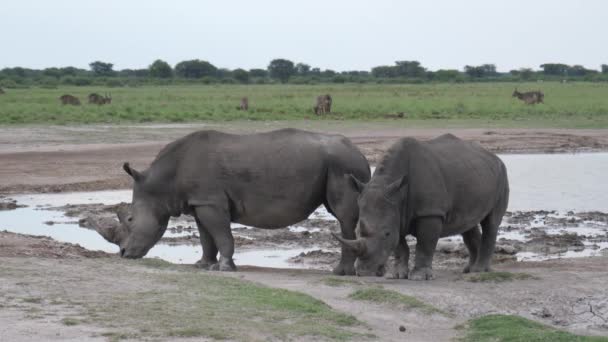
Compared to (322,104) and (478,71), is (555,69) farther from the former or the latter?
(322,104)

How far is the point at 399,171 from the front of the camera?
1079cm

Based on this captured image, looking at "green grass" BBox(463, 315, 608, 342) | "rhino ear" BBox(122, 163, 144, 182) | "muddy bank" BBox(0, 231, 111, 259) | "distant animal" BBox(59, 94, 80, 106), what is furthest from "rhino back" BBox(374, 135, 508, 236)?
"distant animal" BBox(59, 94, 80, 106)

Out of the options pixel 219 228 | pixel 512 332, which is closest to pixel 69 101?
pixel 219 228

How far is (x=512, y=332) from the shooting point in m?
7.99

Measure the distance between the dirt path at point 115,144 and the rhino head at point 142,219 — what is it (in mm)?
6536

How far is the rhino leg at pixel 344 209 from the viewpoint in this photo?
11.3 metres

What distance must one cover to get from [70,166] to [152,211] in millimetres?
10782

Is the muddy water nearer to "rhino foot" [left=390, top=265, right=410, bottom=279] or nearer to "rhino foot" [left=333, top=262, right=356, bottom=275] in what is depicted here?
"rhino foot" [left=333, top=262, right=356, bottom=275]

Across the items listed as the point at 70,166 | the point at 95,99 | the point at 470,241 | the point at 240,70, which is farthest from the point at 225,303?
the point at 240,70

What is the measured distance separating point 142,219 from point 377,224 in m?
2.78

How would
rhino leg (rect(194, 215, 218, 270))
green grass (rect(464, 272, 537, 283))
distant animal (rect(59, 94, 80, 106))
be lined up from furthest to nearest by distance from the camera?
distant animal (rect(59, 94, 80, 106)), rhino leg (rect(194, 215, 218, 270)), green grass (rect(464, 272, 537, 283))

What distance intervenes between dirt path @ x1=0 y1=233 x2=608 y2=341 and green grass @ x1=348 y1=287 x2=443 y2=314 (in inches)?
2.8

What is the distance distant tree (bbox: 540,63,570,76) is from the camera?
128375 mm

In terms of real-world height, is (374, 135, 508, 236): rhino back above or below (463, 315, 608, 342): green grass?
above
